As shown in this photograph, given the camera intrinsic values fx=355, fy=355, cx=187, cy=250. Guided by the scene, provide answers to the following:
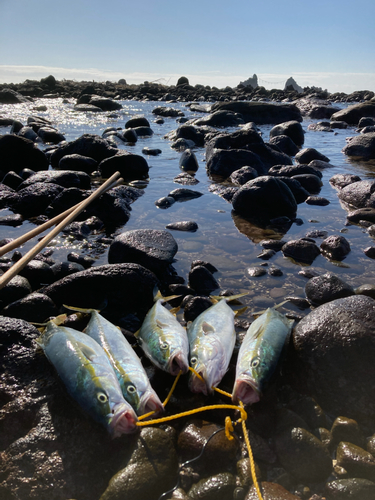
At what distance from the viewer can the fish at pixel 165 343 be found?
3.18 metres

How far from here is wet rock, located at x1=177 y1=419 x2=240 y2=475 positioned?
2.66 metres

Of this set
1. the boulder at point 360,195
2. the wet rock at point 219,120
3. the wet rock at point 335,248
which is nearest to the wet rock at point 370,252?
the wet rock at point 335,248

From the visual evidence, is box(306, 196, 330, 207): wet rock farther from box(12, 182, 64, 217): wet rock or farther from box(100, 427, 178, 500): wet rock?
box(100, 427, 178, 500): wet rock

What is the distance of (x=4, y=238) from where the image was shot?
6.93 m

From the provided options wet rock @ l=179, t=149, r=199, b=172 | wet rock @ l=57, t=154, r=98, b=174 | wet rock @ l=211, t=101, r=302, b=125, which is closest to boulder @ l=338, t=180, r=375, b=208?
wet rock @ l=179, t=149, r=199, b=172

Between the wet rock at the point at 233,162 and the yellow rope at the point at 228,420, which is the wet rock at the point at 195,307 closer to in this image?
the yellow rope at the point at 228,420

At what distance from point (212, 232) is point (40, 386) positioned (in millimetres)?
4920

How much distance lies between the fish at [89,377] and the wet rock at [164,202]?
19.3 feet

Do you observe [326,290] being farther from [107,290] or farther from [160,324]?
[107,290]

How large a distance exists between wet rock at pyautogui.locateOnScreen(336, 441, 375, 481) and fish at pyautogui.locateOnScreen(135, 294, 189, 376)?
4.43 feet

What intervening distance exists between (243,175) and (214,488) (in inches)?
369

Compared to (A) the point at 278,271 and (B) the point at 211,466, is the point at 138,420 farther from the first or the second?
(A) the point at 278,271

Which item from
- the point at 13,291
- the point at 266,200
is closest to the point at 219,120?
the point at 266,200

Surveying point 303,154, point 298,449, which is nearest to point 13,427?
point 298,449
